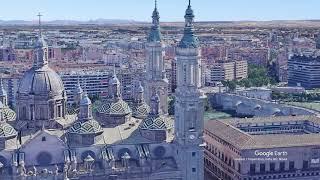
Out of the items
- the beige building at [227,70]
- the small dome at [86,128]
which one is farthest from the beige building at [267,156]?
the beige building at [227,70]

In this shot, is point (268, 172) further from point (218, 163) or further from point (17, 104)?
point (17, 104)

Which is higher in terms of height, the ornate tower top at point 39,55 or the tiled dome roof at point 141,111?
the ornate tower top at point 39,55

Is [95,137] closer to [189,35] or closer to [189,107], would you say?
[189,107]

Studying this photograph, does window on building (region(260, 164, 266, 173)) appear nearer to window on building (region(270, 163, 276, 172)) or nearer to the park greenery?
window on building (region(270, 163, 276, 172))

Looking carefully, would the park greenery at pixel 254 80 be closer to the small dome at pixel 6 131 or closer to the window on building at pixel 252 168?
the window on building at pixel 252 168

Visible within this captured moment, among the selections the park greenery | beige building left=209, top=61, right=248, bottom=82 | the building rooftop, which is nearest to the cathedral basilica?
the building rooftop

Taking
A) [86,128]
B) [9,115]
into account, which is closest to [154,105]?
[86,128]
